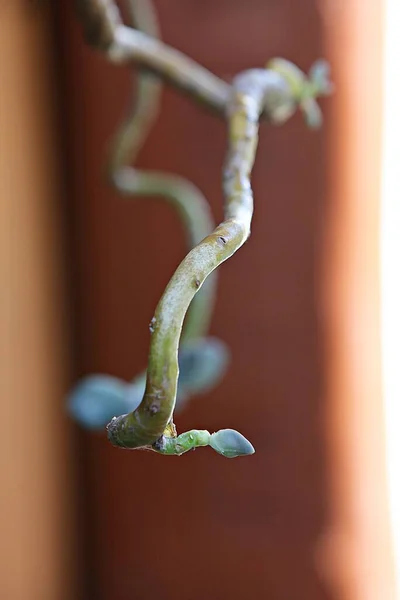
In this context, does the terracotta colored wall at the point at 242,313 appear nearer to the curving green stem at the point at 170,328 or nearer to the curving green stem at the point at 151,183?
the curving green stem at the point at 151,183

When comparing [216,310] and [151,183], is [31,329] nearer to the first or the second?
[216,310]

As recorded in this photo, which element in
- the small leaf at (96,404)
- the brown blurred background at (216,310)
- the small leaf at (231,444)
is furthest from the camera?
the brown blurred background at (216,310)

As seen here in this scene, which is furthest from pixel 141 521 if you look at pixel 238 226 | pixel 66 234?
pixel 238 226

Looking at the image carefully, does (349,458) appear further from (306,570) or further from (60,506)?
(60,506)

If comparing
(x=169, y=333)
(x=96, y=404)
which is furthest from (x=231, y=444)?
(x=96, y=404)

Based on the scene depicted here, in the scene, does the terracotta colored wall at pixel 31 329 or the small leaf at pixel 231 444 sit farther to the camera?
the terracotta colored wall at pixel 31 329

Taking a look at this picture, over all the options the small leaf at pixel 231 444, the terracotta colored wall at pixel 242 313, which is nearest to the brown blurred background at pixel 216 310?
the terracotta colored wall at pixel 242 313

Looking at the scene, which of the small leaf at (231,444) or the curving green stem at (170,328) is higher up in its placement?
the curving green stem at (170,328)
